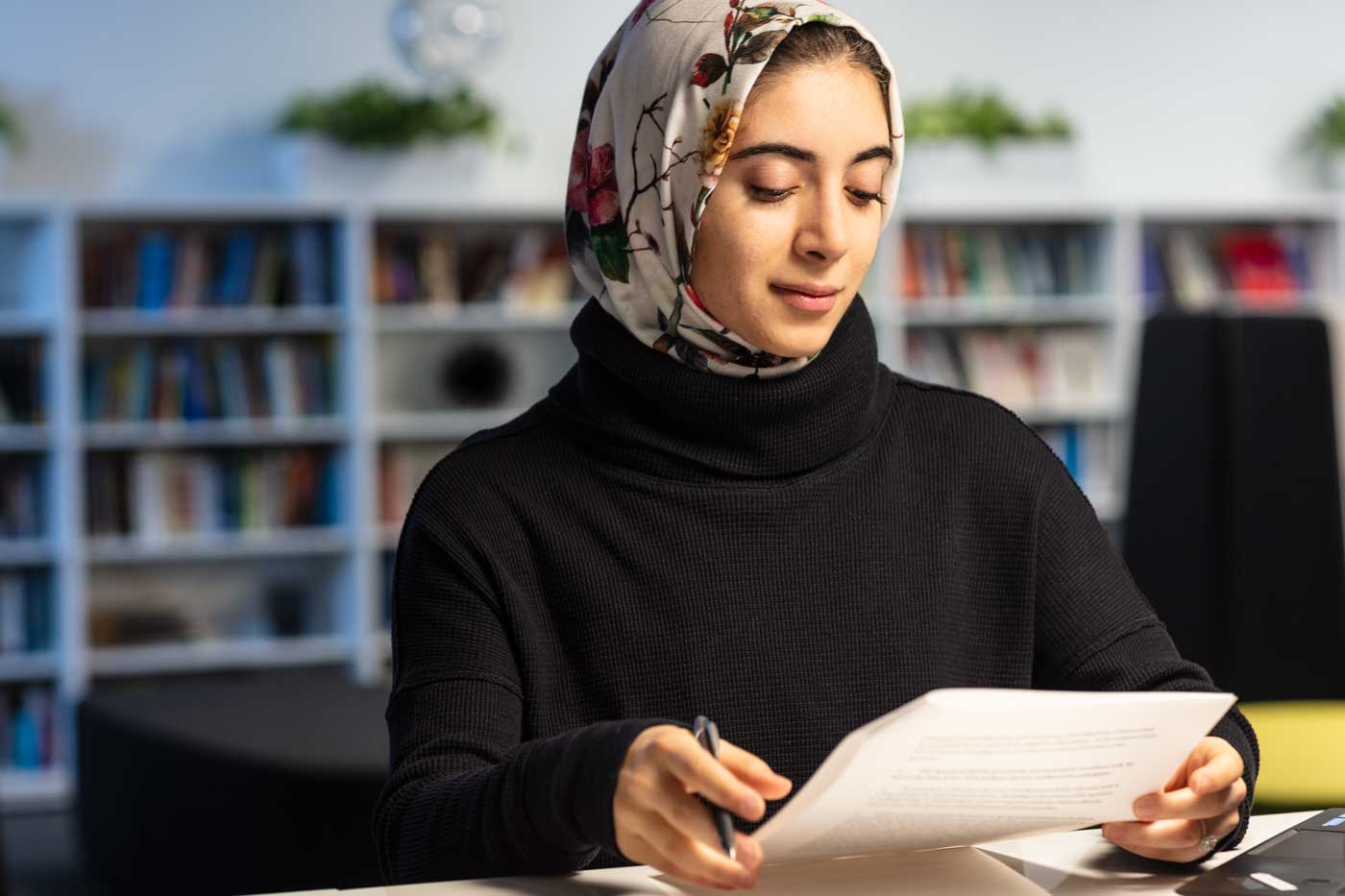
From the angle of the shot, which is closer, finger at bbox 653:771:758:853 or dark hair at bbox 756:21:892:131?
finger at bbox 653:771:758:853

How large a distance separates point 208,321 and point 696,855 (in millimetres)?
4301

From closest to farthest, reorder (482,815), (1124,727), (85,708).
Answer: (1124,727) → (482,815) → (85,708)

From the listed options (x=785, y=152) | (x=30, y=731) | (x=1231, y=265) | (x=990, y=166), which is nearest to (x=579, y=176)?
(x=785, y=152)

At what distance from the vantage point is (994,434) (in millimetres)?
1297

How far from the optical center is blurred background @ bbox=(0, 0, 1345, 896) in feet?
16.0

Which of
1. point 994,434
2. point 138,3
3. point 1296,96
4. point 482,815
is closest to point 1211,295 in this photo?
point 1296,96

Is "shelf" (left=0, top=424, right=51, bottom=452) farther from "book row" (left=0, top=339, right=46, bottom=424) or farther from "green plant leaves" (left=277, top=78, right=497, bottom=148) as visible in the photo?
"green plant leaves" (left=277, top=78, right=497, bottom=148)

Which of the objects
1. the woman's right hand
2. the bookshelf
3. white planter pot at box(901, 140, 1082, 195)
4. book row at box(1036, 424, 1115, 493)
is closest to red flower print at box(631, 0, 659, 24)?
the woman's right hand

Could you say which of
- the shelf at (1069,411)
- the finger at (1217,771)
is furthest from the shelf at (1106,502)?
the finger at (1217,771)

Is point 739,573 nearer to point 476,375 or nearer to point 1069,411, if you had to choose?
point 476,375

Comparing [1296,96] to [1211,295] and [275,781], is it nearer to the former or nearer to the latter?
[1211,295]

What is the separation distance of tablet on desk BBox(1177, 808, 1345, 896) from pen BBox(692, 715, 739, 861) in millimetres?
260

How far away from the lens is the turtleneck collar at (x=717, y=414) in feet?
3.99

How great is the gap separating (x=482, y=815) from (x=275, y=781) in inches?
85.5
